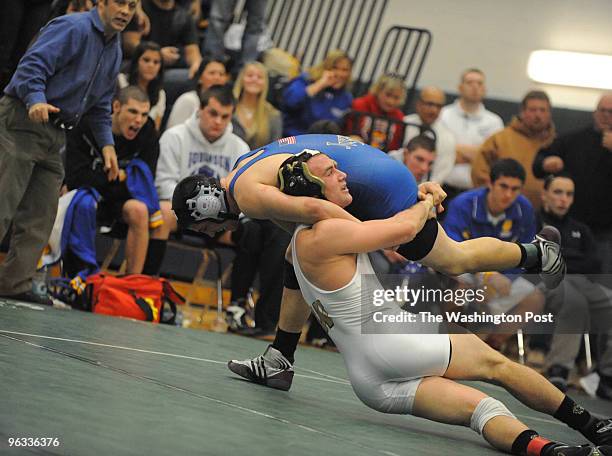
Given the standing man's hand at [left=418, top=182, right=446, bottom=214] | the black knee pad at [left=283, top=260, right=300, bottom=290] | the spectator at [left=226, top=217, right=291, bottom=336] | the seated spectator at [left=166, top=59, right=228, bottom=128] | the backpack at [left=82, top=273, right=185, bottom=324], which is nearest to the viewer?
the standing man's hand at [left=418, top=182, right=446, bottom=214]

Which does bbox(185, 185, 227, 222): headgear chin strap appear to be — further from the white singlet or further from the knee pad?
the knee pad

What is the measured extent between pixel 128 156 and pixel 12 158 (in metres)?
1.43

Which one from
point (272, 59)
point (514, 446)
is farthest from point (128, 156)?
point (514, 446)

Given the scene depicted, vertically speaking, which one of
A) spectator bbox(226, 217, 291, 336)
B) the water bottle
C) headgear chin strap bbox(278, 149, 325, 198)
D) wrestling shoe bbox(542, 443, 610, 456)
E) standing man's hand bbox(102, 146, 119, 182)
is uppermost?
headgear chin strap bbox(278, 149, 325, 198)

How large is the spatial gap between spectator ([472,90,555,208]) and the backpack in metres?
2.94

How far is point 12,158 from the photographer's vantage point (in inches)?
250

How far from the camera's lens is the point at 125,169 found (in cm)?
764

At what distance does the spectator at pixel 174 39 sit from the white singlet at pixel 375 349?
5545mm

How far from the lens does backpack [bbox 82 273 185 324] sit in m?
7.02

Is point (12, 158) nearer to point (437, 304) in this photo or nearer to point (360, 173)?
point (360, 173)

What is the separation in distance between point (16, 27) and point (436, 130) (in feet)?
11.1

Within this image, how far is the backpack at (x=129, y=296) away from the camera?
7.02 meters

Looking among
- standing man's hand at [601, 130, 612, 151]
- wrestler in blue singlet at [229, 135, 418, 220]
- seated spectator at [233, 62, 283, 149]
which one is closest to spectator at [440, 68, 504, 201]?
standing man's hand at [601, 130, 612, 151]

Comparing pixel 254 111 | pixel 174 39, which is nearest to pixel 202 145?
pixel 254 111
